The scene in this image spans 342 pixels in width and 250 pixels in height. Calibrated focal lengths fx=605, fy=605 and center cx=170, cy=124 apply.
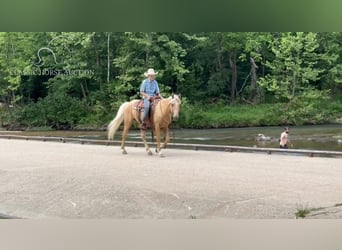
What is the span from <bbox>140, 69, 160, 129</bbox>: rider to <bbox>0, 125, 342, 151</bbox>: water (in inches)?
27.2

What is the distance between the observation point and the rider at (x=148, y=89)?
303 inches

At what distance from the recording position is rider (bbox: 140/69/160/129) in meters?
7.70

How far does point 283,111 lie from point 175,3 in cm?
536

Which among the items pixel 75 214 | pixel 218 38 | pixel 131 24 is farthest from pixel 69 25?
pixel 218 38

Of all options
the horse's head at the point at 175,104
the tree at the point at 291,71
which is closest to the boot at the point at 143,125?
the horse's head at the point at 175,104

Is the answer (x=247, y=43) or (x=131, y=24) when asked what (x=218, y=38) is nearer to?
(x=247, y=43)

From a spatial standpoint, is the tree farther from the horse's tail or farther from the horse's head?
the horse's tail

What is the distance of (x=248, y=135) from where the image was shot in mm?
11539

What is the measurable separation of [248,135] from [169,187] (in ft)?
18.6

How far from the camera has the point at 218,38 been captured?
680 cm

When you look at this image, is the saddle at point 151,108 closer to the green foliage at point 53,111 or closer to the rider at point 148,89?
the rider at point 148,89

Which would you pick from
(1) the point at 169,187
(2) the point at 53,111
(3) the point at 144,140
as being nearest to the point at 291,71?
(3) the point at 144,140

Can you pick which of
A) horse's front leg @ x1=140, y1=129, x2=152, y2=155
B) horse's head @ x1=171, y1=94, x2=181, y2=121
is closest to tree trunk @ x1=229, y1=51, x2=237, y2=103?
horse's head @ x1=171, y1=94, x2=181, y2=121

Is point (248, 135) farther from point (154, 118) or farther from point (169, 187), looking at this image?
point (169, 187)
